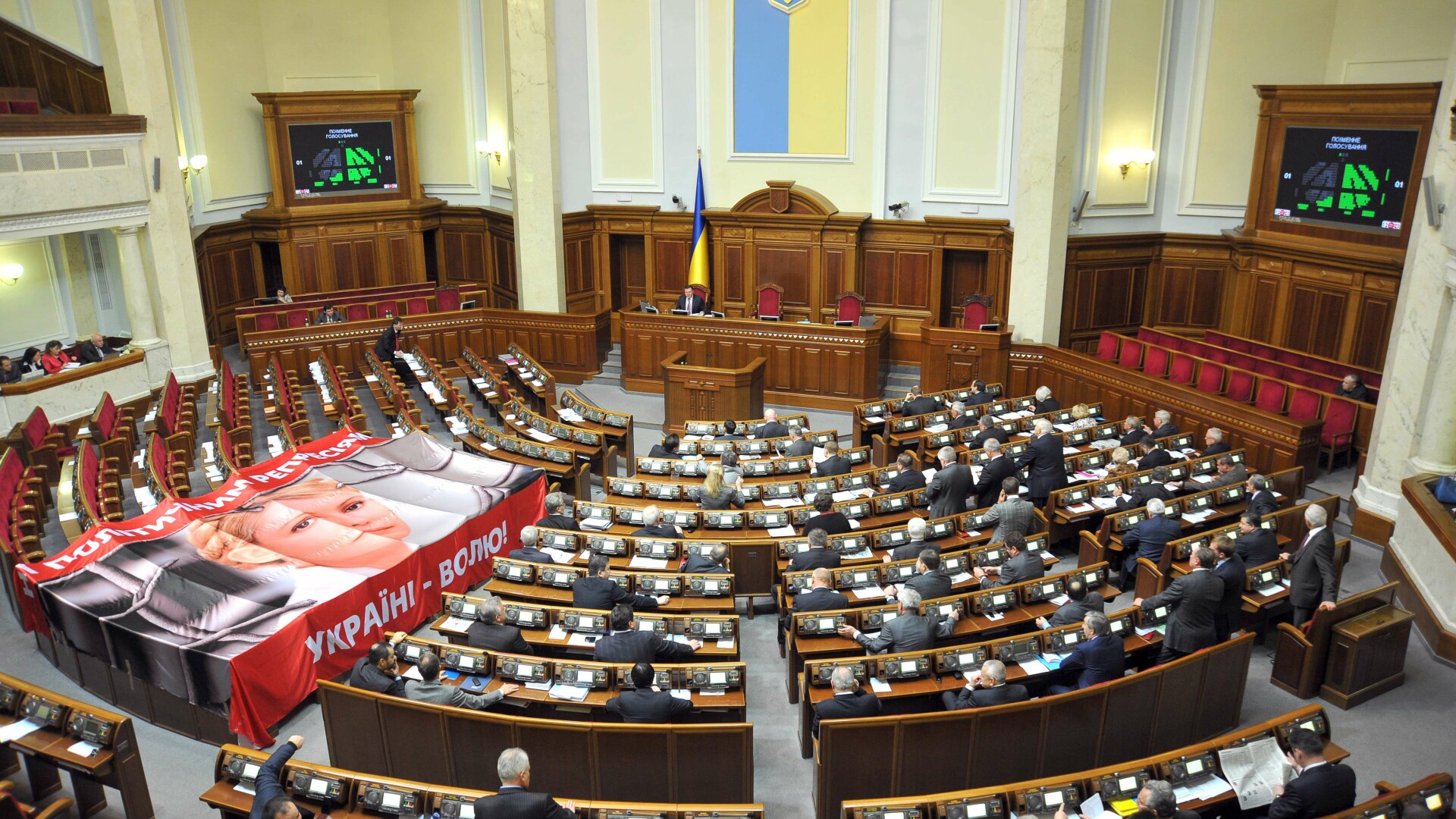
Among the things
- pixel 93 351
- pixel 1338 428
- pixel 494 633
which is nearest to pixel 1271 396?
pixel 1338 428

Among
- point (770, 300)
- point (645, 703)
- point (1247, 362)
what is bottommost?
point (645, 703)

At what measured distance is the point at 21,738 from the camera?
7.21m

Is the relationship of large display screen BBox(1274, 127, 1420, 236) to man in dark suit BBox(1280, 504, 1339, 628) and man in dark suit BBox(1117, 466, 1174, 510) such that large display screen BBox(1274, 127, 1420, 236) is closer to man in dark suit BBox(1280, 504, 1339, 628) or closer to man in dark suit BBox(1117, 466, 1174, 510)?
man in dark suit BBox(1117, 466, 1174, 510)

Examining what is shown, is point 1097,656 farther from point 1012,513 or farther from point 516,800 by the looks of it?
point 516,800

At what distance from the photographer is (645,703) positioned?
281 inches

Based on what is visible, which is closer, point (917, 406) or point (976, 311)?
point (917, 406)

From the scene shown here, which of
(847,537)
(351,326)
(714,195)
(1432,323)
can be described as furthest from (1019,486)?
(351,326)

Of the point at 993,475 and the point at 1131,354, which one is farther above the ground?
the point at 1131,354

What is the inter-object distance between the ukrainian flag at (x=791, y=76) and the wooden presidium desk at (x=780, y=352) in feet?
14.7

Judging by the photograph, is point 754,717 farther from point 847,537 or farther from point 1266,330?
point 1266,330

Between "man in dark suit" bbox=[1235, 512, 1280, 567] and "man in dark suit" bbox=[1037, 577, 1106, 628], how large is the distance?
1.98 meters

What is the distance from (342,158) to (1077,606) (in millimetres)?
20123

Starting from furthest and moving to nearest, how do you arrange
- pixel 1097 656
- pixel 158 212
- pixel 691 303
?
pixel 691 303
pixel 158 212
pixel 1097 656

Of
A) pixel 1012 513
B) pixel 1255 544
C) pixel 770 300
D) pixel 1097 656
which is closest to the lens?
pixel 1097 656
